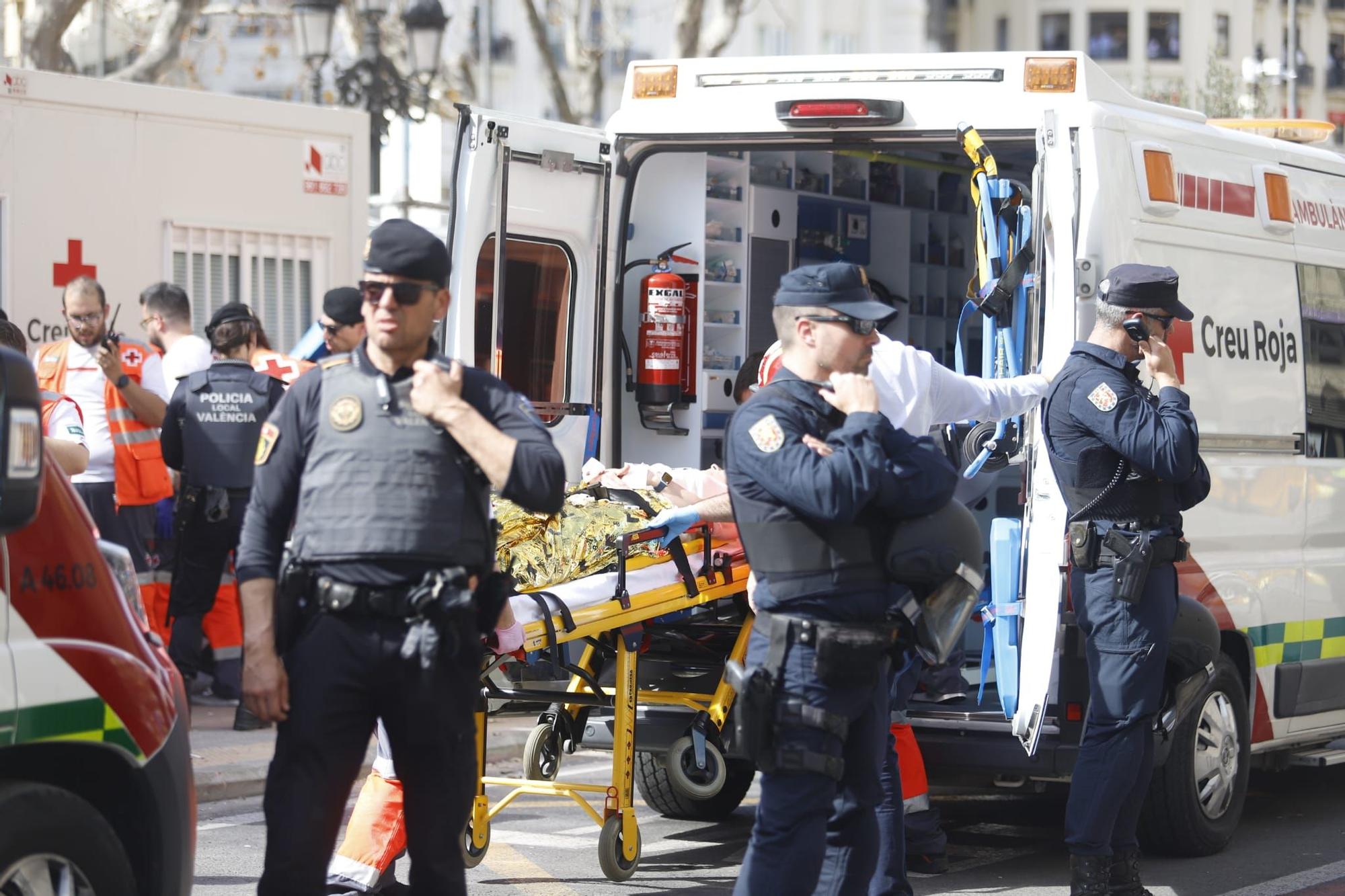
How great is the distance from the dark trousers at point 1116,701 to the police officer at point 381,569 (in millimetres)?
2246

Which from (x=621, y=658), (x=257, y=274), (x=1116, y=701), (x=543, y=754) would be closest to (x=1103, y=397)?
(x=1116, y=701)

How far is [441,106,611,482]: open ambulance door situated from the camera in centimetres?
683

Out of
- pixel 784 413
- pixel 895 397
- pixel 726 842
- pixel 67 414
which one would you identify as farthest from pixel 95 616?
pixel 726 842

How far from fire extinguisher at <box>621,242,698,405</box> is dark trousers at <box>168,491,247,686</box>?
2.01m

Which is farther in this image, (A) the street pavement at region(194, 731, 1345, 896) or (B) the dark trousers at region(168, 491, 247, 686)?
(B) the dark trousers at region(168, 491, 247, 686)

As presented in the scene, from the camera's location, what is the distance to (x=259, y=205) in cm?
1081

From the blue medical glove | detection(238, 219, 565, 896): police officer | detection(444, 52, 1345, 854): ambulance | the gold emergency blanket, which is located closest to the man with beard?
detection(444, 52, 1345, 854): ambulance

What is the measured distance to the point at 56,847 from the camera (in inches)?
147

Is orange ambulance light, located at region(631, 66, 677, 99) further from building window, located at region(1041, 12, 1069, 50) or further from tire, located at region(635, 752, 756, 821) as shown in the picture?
building window, located at region(1041, 12, 1069, 50)

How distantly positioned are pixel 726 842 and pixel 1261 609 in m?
2.09

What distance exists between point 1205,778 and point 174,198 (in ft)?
20.6

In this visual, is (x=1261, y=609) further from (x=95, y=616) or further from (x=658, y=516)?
(x=95, y=616)

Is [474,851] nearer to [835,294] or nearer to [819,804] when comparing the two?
[819,804]

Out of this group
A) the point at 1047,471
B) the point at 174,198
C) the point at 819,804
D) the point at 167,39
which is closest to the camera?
the point at 819,804
